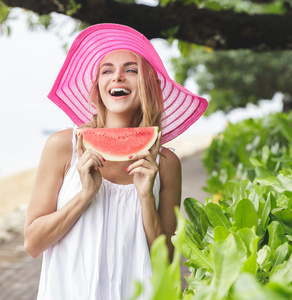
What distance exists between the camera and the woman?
1933 millimetres

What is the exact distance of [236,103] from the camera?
2178cm

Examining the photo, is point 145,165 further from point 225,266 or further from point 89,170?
point 225,266

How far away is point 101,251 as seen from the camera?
1.97 metres

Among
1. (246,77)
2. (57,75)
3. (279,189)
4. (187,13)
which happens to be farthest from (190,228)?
(246,77)

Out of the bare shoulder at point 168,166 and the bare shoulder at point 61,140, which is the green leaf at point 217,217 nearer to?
the bare shoulder at point 168,166

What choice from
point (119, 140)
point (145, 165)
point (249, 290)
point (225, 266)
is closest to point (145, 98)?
point (119, 140)

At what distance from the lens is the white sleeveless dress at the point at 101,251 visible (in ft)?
6.45

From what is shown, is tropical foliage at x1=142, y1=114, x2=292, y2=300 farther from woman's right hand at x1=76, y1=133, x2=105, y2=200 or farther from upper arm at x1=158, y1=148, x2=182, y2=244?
woman's right hand at x1=76, y1=133, x2=105, y2=200

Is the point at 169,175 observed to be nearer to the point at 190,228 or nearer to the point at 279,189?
the point at 190,228

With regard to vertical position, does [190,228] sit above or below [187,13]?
below

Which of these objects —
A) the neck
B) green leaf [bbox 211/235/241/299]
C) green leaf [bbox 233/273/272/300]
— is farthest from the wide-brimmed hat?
green leaf [bbox 233/273/272/300]

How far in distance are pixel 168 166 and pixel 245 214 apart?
2.16 feet

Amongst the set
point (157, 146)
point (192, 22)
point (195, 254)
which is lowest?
point (195, 254)

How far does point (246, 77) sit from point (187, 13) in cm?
1493
